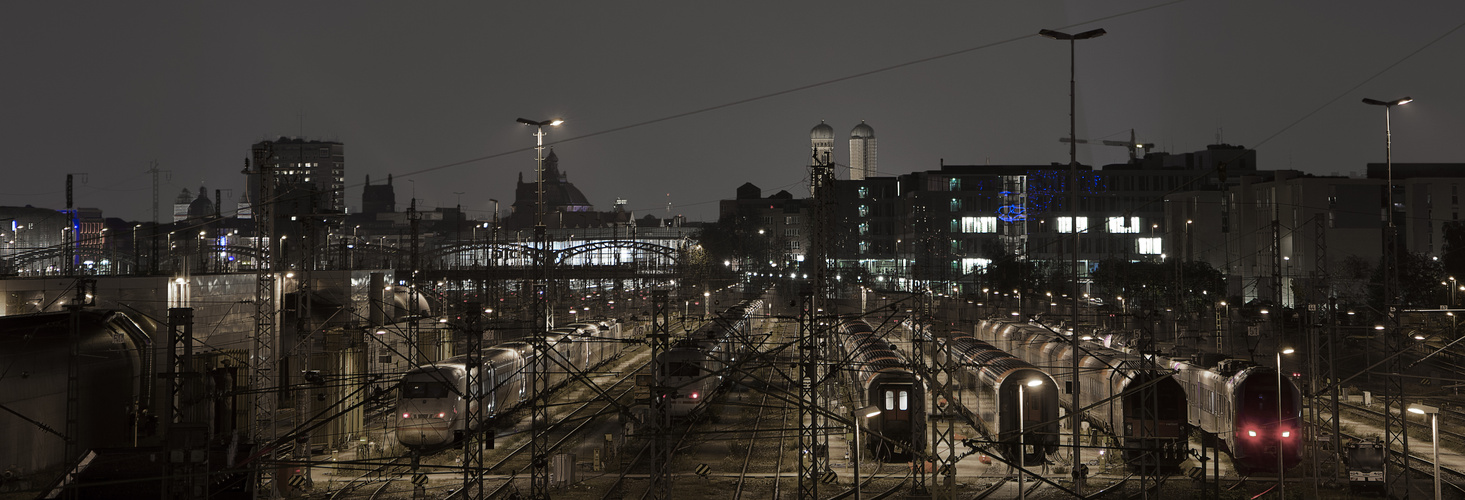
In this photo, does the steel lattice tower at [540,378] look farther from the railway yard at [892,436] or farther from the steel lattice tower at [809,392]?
the steel lattice tower at [809,392]

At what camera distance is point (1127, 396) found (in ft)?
78.8

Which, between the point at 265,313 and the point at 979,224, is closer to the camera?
the point at 265,313

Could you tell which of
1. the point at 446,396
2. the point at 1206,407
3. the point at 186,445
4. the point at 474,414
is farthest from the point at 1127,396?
the point at 186,445

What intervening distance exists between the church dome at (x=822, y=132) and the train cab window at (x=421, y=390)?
507 feet

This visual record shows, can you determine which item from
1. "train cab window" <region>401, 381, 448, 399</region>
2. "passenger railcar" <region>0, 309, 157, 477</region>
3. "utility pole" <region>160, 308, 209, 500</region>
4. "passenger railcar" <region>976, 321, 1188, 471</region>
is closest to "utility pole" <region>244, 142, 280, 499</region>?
"passenger railcar" <region>0, 309, 157, 477</region>

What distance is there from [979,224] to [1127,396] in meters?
66.8

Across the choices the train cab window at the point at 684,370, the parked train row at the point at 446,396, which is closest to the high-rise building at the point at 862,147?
the train cab window at the point at 684,370

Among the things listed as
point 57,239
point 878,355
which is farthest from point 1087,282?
point 57,239

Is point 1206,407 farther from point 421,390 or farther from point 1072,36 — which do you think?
point 421,390

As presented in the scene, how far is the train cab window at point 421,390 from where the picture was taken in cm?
2500

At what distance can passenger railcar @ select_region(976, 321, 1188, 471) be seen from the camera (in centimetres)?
2060

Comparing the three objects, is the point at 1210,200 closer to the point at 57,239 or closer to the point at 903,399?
the point at 903,399

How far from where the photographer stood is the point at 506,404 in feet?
99.3

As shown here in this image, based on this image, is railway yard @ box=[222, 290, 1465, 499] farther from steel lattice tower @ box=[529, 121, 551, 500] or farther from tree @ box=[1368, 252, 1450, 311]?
tree @ box=[1368, 252, 1450, 311]
